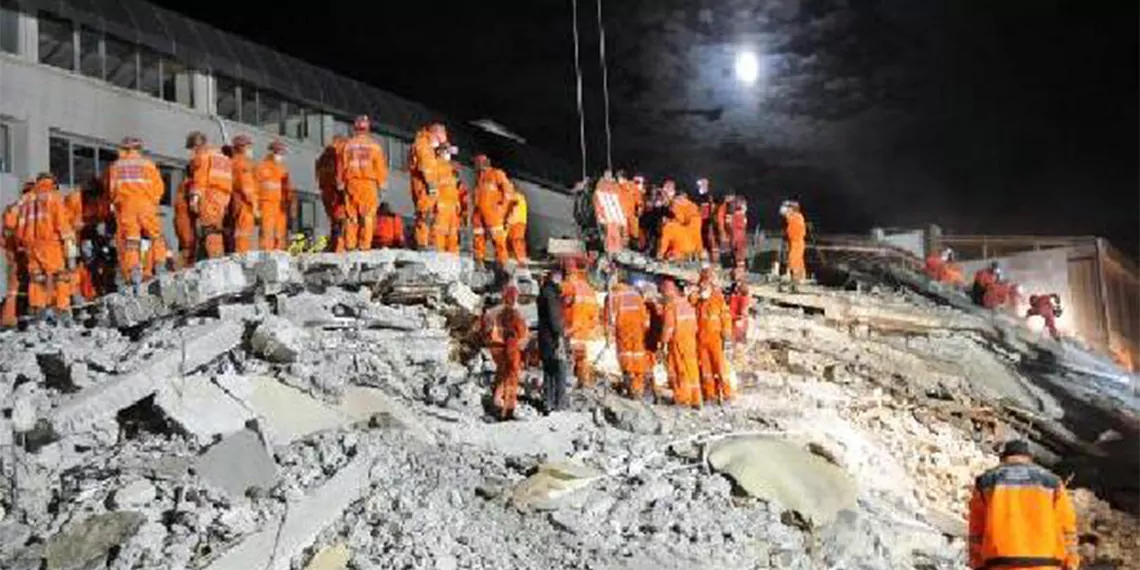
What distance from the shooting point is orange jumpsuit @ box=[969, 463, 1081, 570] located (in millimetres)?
6512

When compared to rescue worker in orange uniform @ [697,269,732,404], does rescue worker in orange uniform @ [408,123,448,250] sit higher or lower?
higher

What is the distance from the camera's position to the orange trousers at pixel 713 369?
1250cm

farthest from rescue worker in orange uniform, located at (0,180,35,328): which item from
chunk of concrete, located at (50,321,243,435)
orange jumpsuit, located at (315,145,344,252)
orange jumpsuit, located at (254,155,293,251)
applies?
chunk of concrete, located at (50,321,243,435)

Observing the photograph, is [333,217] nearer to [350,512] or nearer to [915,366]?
[350,512]

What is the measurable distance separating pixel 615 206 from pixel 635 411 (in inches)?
266

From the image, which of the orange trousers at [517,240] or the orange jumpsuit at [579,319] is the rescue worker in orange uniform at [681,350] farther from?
the orange trousers at [517,240]

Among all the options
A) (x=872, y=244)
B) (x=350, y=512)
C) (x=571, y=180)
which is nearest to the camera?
(x=350, y=512)

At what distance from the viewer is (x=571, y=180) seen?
36.8m

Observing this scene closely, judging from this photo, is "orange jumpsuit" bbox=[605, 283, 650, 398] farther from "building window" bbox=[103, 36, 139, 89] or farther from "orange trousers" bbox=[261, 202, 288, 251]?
"building window" bbox=[103, 36, 139, 89]

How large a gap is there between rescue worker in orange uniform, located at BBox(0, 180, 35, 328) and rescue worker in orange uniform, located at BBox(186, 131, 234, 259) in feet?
6.41

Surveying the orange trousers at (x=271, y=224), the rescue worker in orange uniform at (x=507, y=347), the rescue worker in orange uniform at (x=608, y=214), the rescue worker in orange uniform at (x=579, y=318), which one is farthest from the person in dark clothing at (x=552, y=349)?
the rescue worker in orange uniform at (x=608, y=214)

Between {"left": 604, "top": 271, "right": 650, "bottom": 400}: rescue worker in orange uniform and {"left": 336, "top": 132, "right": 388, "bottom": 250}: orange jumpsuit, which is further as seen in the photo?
{"left": 336, "top": 132, "right": 388, "bottom": 250}: orange jumpsuit

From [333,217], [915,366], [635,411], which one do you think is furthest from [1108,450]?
[333,217]

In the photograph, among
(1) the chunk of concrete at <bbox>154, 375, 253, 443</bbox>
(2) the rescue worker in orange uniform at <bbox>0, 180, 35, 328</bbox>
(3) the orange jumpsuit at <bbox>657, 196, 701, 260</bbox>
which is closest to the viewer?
(1) the chunk of concrete at <bbox>154, 375, 253, 443</bbox>
